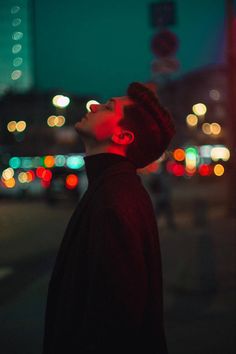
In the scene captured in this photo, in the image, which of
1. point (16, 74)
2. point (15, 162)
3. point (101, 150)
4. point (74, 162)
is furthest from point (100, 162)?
point (15, 162)

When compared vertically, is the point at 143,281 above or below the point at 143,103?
below

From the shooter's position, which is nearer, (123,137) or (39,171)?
(123,137)

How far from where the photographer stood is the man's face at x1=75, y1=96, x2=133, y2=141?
7.06 feet

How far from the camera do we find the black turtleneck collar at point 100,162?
7.03 ft

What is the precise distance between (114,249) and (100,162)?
0.37 meters

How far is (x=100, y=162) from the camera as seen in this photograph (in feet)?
7.06

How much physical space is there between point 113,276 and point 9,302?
503 cm

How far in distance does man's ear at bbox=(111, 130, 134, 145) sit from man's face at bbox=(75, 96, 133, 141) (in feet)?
0.06

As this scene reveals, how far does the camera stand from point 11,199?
79.5 feet

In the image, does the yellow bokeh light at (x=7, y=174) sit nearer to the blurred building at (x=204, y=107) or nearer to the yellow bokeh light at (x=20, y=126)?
→ the yellow bokeh light at (x=20, y=126)

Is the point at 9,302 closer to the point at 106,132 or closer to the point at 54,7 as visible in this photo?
the point at 54,7

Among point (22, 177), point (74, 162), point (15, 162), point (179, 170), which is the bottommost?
point (179, 170)

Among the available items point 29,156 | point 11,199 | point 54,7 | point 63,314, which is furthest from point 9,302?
point 29,156

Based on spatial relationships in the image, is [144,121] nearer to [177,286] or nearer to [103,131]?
[103,131]
